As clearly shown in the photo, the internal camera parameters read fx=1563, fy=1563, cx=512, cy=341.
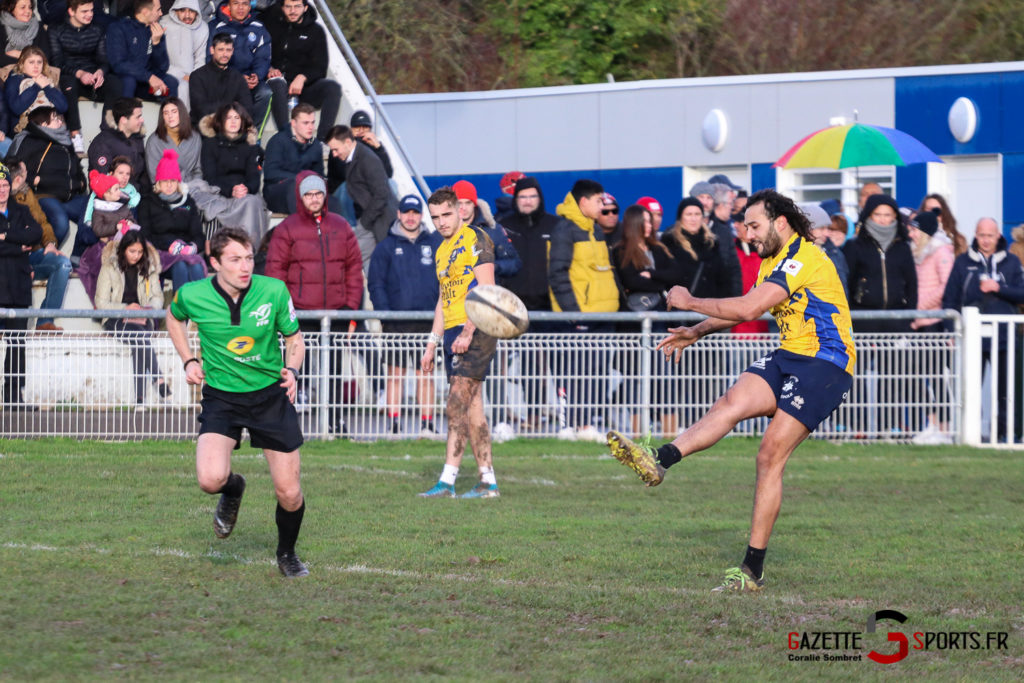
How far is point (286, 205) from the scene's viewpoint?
59.8 ft

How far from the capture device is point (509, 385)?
15516 mm

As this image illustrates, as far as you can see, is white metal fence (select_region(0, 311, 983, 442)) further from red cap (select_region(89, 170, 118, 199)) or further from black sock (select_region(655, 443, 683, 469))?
black sock (select_region(655, 443, 683, 469))

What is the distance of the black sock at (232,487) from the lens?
8609mm

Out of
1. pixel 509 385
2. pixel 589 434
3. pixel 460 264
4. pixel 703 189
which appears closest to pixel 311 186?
pixel 509 385

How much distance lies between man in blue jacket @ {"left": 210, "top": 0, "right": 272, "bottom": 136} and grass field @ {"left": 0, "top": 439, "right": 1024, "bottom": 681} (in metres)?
6.98

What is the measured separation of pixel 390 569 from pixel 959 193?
17.5 m

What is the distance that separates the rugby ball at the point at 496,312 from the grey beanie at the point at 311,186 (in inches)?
204

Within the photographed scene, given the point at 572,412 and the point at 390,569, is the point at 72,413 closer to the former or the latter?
the point at 572,412

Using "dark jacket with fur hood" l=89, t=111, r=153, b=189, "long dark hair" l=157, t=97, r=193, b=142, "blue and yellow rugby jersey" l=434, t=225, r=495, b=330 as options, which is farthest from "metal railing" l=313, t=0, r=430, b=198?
"blue and yellow rugby jersey" l=434, t=225, r=495, b=330

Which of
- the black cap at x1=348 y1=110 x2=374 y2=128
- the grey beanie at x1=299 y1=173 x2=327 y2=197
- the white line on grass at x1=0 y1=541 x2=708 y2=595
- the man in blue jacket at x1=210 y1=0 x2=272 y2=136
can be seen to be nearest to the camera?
the white line on grass at x1=0 y1=541 x2=708 y2=595

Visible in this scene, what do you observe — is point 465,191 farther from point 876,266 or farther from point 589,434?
point 876,266

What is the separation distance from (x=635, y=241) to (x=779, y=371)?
7628mm


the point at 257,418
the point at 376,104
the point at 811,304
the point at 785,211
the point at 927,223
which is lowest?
the point at 257,418

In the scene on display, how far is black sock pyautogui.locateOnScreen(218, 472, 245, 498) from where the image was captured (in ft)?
28.2
